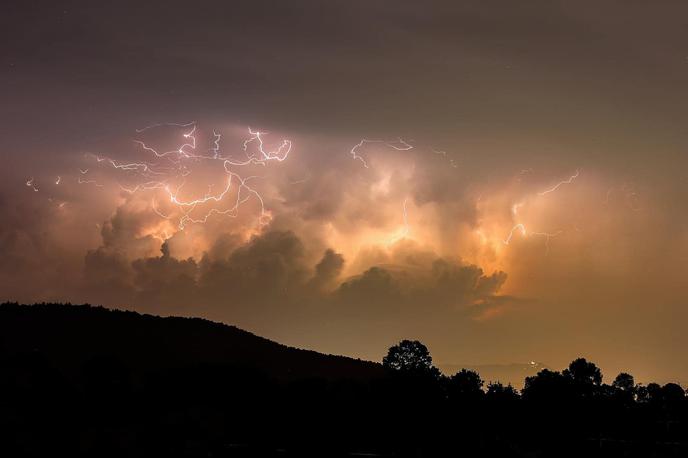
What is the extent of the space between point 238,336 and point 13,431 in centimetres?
5908

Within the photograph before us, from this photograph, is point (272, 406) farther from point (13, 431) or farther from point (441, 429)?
point (13, 431)

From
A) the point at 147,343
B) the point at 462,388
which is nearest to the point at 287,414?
the point at 462,388

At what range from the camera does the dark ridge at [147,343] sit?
223 feet

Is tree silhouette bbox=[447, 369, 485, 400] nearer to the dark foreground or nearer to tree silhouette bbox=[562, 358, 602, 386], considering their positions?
the dark foreground

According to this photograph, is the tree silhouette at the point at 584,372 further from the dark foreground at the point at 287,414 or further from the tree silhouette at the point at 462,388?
the tree silhouette at the point at 462,388

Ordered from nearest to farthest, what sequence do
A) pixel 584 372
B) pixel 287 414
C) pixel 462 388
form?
1. pixel 287 414
2. pixel 462 388
3. pixel 584 372

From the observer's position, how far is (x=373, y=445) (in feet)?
119

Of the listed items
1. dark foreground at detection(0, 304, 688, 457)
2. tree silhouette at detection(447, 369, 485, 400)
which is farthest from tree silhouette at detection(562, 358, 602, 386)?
tree silhouette at detection(447, 369, 485, 400)

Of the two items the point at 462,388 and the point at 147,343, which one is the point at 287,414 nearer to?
the point at 462,388

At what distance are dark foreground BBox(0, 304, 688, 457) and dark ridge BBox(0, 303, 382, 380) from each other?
0.44 m

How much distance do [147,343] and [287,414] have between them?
1647 inches

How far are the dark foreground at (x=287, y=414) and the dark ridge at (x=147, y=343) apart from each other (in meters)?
0.44

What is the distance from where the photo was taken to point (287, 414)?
38.7 metres

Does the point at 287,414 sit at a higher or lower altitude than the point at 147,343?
lower
